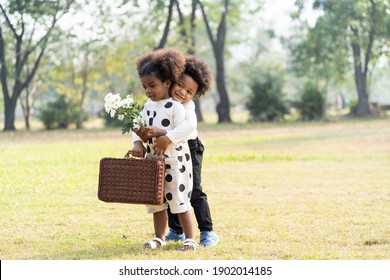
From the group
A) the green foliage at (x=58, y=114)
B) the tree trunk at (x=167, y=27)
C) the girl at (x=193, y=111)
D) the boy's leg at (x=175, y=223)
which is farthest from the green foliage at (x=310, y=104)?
the girl at (x=193, y=111)

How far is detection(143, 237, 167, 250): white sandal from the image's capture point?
568 cm

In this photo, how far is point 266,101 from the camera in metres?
36.3

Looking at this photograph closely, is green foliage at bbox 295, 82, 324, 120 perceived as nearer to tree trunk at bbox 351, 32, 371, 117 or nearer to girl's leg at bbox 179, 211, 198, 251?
tree trunk at bbox 351, 32, 371, 117

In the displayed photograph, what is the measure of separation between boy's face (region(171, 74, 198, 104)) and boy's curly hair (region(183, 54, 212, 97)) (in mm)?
38

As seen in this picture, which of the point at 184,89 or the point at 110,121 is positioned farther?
the point at 110,121

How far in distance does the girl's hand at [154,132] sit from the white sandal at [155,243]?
2.62ft

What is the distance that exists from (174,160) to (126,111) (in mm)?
501

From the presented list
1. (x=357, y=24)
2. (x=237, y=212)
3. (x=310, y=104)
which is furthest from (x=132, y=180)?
(x=357, y=24)

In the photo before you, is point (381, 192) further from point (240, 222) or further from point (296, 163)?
point (296, 163)

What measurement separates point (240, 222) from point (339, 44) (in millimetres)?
32723

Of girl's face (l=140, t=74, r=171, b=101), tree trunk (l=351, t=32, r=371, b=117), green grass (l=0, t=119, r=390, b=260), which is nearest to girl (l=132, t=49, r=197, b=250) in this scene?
girl's face (l=140, t=74, r=171, b=101)

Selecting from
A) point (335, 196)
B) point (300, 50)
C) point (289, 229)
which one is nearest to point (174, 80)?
point (289, 229)

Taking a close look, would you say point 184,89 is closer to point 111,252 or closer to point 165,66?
point 165,66

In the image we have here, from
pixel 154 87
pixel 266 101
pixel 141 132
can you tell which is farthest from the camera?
pixel 266 101
